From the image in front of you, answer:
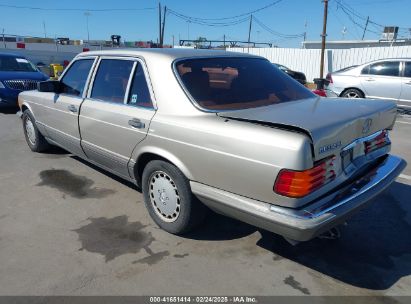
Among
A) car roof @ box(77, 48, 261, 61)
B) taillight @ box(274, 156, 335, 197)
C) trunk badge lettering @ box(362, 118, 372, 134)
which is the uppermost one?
car roof @ box(77, 48, 261, 61)

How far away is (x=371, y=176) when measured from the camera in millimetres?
3055

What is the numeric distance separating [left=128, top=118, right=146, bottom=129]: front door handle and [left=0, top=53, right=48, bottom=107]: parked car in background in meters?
7.70

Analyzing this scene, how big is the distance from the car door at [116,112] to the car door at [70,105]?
0.67ft

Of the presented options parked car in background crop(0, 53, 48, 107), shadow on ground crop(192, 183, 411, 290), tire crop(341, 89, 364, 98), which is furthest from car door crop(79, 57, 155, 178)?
tire crop(341, 89, 364, 98)

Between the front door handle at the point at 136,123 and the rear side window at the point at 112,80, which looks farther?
the rear side window at the point at 112,80

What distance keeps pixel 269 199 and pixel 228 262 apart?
2.68 feet

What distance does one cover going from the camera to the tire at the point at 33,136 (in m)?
5.78

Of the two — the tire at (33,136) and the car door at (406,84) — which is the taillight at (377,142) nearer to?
the tire at (33,136)

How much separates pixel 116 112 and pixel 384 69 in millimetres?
8888

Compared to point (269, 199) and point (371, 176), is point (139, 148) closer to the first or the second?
point (269, 199)

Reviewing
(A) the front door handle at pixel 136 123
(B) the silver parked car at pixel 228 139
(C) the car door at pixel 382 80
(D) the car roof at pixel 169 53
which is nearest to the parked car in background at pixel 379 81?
(C) the car door at pixel 382 80

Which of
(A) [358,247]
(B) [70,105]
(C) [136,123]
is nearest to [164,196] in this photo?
(C) [136,123]

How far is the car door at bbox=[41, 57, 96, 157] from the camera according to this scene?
4375mm

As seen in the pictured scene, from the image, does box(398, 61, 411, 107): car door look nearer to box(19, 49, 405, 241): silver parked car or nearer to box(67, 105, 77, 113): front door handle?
box(19, 49, 405, 241): silver parked car
